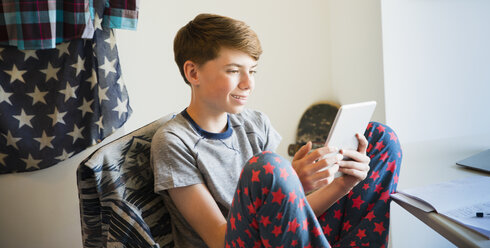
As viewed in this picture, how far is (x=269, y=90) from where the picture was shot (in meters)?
2.20

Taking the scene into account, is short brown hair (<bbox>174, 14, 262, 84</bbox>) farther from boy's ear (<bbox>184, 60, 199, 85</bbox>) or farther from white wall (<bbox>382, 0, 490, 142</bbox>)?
white wall (<bbox>382, 0, 490, 142</bbox>)

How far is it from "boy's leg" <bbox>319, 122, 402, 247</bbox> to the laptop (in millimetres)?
231

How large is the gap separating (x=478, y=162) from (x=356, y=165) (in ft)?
1.29

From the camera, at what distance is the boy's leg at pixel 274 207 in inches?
32.6

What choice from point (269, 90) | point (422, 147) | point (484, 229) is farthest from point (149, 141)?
point (269, 90)

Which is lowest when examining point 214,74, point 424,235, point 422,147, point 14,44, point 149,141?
point 424,235

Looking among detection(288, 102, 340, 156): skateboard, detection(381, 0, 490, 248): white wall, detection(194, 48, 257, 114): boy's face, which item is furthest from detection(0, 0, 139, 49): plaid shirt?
detection(288, 102, 340, 156): skateboard

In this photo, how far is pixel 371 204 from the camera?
1.07 metres

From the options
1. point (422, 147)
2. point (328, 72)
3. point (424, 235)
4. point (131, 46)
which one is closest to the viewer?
point (424, 235)

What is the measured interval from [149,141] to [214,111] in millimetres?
174

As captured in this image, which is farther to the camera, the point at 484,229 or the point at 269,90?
the point at 269,90

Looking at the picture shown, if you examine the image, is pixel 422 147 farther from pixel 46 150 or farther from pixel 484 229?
pixel 46 150

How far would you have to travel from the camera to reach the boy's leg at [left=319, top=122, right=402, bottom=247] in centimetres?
103

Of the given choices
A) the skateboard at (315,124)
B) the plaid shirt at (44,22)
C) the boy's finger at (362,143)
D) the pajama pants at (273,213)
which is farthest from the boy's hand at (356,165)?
the skateboard at (315,124)
